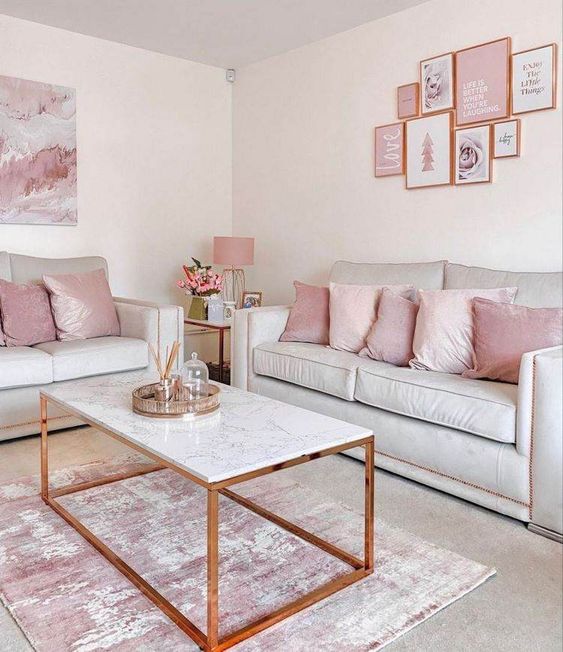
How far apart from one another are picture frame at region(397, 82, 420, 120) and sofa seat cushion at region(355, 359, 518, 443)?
1662 mm

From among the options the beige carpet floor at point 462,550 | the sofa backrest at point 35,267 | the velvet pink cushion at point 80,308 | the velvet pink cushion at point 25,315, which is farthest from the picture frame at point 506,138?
the velvet pink cushion at point 25,315

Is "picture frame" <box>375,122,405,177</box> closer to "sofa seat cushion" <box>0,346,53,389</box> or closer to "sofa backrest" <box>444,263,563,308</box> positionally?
"sofa backrest" <box>444,263,563,308</box>

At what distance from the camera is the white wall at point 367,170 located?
10.0 ft

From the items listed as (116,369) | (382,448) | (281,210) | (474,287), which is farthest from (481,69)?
(116,369)

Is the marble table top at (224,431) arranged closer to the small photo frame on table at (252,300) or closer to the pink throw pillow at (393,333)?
the pink throw pillow at (393,333)

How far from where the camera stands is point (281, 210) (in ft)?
15.0

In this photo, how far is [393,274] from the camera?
11.0 ft

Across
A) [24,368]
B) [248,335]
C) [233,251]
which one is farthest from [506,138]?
[24,368]

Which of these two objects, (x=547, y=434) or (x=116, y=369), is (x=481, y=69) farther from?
(x=116, y=369)

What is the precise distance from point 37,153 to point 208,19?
140cm

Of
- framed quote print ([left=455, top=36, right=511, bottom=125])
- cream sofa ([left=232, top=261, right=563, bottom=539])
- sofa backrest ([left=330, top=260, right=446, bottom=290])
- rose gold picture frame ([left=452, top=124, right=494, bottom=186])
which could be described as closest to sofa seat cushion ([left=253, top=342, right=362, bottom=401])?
cream sofa ([left=232, top=261, right=563, bottom=539])

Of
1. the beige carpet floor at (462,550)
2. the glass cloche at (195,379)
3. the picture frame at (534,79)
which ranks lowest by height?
the beige carpet floor at (462,550)

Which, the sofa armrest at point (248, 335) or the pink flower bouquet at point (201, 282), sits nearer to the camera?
the sofa armrest at point (248, 335)

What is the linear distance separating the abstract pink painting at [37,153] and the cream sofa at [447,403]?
162 centimetres
